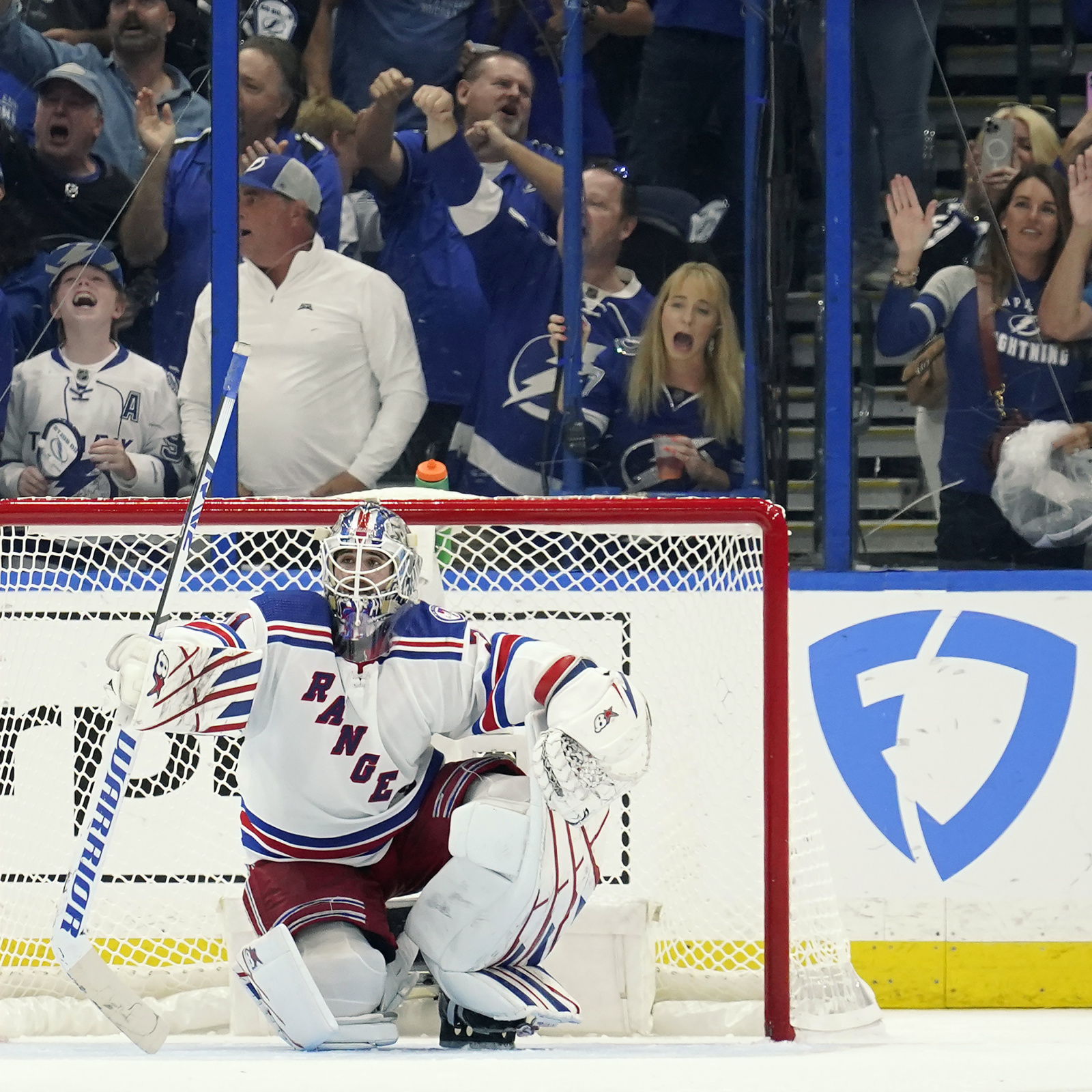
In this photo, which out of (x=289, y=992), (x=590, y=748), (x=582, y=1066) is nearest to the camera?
(x=582, y=1066)

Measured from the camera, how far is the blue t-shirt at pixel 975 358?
361 centimetres

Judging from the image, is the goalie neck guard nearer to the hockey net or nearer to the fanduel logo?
the hockey net

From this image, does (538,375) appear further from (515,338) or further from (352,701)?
(352,701)

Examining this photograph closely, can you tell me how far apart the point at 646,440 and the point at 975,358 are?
2.49 feet

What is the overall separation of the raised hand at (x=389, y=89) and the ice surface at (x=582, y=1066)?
215 centimetres

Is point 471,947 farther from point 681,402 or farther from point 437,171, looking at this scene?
point 437,171

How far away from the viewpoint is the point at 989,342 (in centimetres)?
364

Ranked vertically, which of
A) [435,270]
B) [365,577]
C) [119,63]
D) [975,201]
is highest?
[119,63]

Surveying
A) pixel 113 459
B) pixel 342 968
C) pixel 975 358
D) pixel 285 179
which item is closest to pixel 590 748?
pixel 342 968

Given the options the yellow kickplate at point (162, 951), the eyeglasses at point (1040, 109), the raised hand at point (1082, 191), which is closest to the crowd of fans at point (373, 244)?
the eyeglasses at point (1040, 109)

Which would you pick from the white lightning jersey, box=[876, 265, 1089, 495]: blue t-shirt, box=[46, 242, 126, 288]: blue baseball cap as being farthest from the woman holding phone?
box=[46, 242, 126, 288]: blue baseball cap

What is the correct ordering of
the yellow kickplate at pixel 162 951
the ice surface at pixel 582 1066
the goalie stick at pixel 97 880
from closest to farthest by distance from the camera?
1. the ice surface at pixel 582 1066
2. the goalie stick at pixel 97 880
3. the yellow kickplate at pixel 162 951

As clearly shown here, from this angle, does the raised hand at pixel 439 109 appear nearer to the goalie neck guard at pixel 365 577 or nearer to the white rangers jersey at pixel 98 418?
the white rangers jersey at pixel 98 418

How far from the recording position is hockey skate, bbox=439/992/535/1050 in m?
2.61
